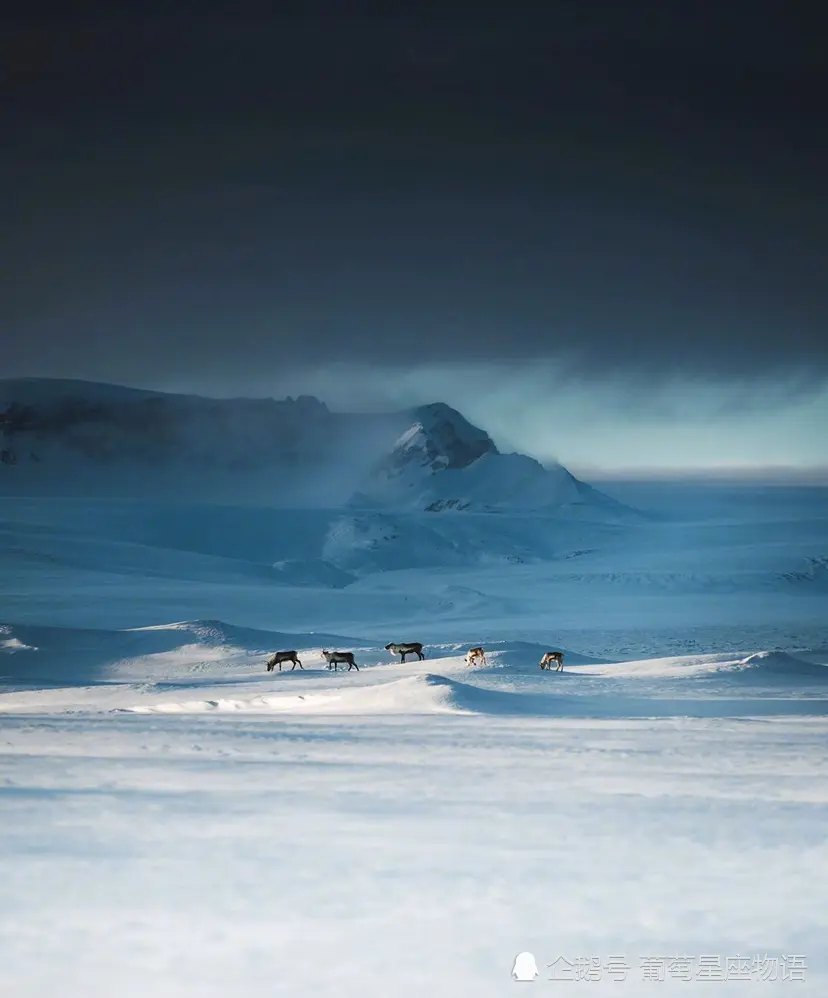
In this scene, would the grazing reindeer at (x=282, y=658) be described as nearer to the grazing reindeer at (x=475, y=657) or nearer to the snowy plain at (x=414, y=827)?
the snowy plain at (x=414, y=827)

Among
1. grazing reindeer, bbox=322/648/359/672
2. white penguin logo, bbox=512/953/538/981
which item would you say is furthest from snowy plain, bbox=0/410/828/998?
grazing reindeer, bbox=322/648/359/672

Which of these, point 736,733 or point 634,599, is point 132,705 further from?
point 634,599

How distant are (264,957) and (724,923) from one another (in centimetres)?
296

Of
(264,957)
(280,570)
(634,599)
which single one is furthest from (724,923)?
(280,570)

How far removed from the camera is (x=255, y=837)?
1080 centimetres

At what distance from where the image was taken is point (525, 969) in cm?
715

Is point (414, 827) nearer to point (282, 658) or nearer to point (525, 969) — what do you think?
point (525, 969)

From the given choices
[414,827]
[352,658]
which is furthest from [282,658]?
[414,827]

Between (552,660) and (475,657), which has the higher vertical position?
(475,657)

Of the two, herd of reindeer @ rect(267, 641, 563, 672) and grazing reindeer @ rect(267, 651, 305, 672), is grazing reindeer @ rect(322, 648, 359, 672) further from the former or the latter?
grazing reindeer @ rect(267, 651, 305, 672)

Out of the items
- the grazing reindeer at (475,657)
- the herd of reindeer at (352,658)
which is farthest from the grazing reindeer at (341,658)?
the grazing reindeer at (475,657)

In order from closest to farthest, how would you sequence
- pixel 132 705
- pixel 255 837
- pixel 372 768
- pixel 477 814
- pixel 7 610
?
pixel 255 837 → pixel 477 814 → pixel 372 768 → pixel 132 705 → pixel 7 610

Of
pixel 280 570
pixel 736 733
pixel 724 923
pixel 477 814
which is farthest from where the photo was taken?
pixel 280 570

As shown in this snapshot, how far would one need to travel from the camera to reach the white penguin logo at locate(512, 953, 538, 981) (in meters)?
7.14
